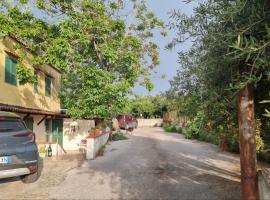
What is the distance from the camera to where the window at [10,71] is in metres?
17.4

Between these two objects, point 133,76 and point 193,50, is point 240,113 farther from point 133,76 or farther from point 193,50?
point 133,76

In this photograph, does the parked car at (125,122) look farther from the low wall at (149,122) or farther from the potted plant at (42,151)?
the potted plant at (42,151)

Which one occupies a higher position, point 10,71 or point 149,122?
point 10,71

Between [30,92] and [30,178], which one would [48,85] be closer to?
[30,92]

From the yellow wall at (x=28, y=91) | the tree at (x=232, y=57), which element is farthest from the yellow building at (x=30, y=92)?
the tree at (x=232, y=57)

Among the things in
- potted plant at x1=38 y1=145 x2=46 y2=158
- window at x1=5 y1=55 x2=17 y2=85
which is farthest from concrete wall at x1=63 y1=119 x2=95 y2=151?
window at x1=5 y1=55 x2=17 y2=85

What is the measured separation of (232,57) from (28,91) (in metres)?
16.8

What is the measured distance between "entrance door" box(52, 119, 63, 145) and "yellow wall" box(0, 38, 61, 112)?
2.94ft

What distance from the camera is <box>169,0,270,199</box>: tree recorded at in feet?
16.0

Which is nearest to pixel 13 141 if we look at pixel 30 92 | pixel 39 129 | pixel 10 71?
pixel 10 71

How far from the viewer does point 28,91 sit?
2045 centimetres

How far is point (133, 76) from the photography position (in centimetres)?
2323

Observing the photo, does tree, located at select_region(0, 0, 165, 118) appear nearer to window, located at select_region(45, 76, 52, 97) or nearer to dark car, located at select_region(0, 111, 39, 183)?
window, located at select_region(45, 76, 52, 97)

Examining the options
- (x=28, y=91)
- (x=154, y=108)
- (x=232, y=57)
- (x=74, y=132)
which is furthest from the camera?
(x=154, y=108)
